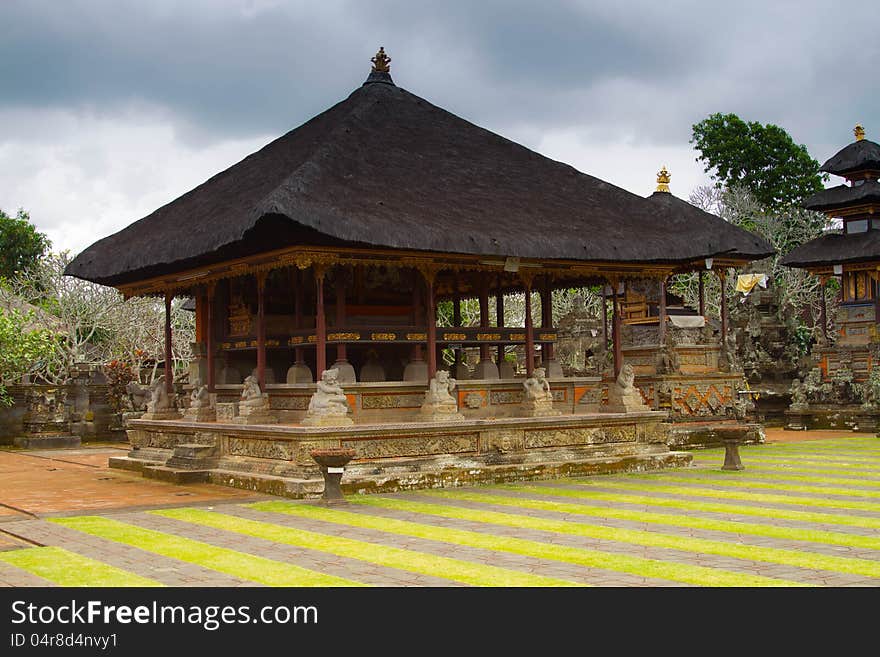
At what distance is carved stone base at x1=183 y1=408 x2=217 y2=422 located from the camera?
19.4 meters

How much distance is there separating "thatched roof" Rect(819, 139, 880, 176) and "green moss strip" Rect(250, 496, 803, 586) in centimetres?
2488

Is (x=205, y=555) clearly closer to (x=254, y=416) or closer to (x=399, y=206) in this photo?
(x=254, y=416)

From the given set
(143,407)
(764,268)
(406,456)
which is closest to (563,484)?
(406,456)

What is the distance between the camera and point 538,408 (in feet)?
59.1

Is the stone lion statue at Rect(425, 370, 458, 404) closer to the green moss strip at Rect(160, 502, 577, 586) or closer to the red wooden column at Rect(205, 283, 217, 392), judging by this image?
the green moss strip at Rect(160, 502, 577, 586)

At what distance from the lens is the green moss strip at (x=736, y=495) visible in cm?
1334

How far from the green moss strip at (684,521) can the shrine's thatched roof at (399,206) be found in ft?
12.7

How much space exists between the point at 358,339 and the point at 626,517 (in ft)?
19.5

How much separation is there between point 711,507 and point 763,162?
1698 inches

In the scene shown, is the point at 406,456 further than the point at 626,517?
Yes

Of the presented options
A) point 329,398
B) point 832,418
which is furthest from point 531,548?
point 832,418

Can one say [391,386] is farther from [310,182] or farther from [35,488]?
[35,488]

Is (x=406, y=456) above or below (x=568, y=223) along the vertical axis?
below

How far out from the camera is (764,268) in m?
46.1
